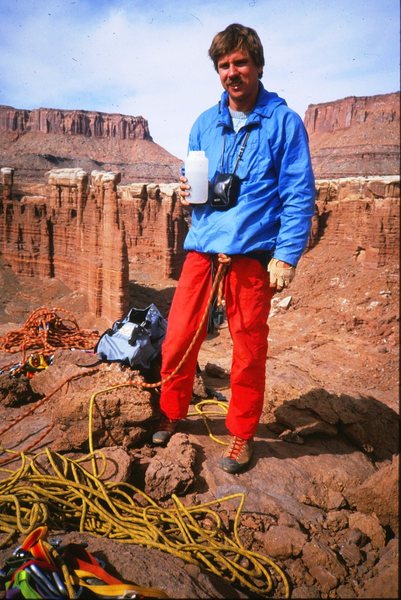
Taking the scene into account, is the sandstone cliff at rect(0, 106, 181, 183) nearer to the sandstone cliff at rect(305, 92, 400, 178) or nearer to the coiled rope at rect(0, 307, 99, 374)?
the sandstone cliff at rect(305, 92, 400, 178)

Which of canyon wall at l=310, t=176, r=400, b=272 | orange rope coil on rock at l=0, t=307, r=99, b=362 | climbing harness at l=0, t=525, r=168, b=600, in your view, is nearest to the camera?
climbing harness at l=0, t=525, r=168, b=600

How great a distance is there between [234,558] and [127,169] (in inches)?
3355

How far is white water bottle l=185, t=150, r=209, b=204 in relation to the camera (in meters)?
2.41

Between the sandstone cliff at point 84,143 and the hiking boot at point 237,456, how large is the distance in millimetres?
73918

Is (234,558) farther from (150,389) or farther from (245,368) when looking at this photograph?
(150,389)

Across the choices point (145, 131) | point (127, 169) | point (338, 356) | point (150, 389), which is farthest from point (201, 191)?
point (145, 131)

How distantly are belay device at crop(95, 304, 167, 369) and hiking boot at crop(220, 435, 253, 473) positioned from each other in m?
0.99

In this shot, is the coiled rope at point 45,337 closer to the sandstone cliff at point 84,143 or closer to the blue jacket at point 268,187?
the blue jacket at point 268,187

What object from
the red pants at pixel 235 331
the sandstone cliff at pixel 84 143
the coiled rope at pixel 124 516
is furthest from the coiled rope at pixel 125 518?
the sandstone cliff at pixel 84 143

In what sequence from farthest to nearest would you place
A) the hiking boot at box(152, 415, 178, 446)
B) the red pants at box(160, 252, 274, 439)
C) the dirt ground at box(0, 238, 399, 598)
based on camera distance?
1. the hiking boot at box(152, 415, 178, 446)
2. the red pants at box(160, 252, 274, 439)
3. the dirt ground at box(0, 238, 399, 598)

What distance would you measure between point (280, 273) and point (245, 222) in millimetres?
357

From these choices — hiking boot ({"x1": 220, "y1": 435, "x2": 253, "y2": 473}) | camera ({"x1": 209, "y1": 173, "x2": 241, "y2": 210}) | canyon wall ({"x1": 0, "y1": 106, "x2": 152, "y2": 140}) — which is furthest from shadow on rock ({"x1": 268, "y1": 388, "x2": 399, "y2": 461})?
canyon wall ({"x1": 0, "y1": 106, "x2": 152, "y2": 140})

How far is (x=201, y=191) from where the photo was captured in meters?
2.47

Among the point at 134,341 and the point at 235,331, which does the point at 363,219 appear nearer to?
the point at 134,341
